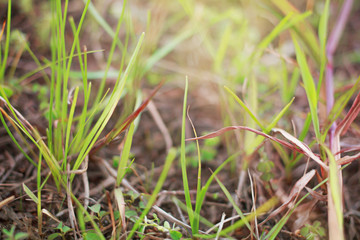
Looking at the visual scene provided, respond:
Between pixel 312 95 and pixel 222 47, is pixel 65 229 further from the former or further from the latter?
pixel 222 47

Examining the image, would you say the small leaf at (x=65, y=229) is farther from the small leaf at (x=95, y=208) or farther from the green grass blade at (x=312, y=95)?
the green grass blade at (x=312, y=95)

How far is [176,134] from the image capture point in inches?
47.3

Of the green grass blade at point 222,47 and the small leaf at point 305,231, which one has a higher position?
the green grass blade at point 222,47

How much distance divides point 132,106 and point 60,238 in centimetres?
42

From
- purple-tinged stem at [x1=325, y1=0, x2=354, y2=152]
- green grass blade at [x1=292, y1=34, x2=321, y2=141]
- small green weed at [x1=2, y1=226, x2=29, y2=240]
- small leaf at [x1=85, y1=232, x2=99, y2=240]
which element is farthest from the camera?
purple-tinged stem at [x1=325, y1=0, x2=354, y2=152]

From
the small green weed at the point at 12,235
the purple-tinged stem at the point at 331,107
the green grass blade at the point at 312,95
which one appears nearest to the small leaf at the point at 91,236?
the small green weed at the point at 12,235

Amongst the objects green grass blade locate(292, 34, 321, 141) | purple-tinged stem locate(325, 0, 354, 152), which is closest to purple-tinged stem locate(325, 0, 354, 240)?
purple-tinged stem locate(325, 0, 354, 152)

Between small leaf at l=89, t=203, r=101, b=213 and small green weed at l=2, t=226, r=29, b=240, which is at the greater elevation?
small green weed at l=2, t=226, r=29, b=240

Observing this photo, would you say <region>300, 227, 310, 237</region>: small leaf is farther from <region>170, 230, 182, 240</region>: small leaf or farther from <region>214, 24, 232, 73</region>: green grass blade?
<region>214, 24, 232, 73</region>: green grass blade

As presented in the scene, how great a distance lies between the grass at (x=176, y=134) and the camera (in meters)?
0.76

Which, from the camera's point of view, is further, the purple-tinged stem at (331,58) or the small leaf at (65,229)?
the purple-tinged stem at (331,58)

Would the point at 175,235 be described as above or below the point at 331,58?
below

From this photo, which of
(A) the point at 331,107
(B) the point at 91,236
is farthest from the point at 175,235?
(A) the point at 331,107

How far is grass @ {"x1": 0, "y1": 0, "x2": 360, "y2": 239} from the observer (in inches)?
30.1
